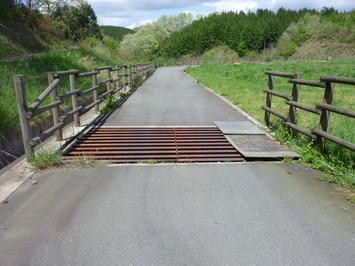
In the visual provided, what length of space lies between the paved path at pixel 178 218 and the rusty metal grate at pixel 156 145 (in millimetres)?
477

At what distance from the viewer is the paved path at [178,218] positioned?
233 centimetres

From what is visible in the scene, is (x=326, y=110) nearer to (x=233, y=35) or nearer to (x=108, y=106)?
(x=108, y=106)

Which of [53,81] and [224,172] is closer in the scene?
[224,172]

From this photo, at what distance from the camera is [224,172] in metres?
4.06

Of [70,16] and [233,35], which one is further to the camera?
[233,35]

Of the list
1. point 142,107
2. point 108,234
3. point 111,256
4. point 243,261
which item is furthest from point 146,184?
point 142,107

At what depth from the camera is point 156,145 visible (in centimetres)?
534

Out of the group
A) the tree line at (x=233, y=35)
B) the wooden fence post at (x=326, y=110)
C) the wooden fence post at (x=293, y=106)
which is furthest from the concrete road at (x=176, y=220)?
the tree line at (x=233, y=35)

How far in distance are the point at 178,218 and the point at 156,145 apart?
2.59 meters

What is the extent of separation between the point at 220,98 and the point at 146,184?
8176 millimetres

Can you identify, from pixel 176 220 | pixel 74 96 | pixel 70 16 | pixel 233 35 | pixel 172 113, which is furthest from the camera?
pixel 233 35

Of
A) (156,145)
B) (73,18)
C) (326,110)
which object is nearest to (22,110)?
(156,145)

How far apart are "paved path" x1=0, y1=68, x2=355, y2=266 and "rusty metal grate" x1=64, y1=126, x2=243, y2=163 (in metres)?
0.48

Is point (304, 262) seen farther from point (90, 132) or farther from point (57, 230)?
point (90, 132)
